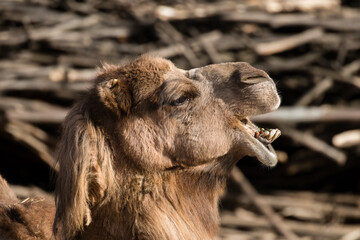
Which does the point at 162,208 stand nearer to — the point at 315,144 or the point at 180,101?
the point at 180,101

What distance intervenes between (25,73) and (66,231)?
4414mm

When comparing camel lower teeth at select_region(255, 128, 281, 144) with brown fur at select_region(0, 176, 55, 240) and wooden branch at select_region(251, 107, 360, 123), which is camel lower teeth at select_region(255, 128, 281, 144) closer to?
brown fur at select_region(0, 176, 55, 240)

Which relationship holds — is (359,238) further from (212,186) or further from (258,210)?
(212,186)

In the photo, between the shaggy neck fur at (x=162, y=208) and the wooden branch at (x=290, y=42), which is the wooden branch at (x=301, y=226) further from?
the shaggy neck fur at (x=162, y=208)

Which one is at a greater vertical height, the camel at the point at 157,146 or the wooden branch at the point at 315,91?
the camel at the point at 157,146

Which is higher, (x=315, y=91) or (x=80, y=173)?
(x=80, y=173)

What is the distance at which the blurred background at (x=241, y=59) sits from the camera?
6.82 meters

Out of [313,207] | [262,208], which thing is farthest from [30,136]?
[313,207]

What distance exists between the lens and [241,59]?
741cm

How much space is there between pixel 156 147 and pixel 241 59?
4731 mm

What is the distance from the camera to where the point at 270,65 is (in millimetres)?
7320

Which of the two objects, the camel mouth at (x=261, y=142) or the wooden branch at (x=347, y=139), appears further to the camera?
the wooden branch at (x=347, y=139)

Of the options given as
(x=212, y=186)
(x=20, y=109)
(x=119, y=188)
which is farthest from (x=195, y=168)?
(x=20, y=109)

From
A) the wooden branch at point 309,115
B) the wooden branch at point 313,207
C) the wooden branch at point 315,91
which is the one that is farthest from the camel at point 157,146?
the wooden branch at point 313,207
